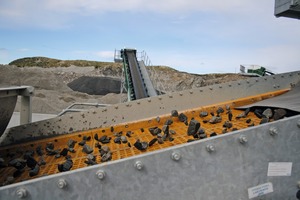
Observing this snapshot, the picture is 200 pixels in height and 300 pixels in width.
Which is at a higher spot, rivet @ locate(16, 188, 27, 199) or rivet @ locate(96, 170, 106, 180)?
rivet @ locate(96, 170, 106, 180)

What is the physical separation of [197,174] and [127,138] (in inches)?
63.4

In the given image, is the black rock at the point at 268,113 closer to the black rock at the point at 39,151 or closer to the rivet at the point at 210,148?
the rivet at the point at 210,148

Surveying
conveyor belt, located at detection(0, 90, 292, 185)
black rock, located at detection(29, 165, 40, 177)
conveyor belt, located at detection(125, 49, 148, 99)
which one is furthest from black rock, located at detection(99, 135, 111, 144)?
conveyor belt, located at detection(125, 49, 148, 99)

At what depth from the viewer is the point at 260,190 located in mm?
1537

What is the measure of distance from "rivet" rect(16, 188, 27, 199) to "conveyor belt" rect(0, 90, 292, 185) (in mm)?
926

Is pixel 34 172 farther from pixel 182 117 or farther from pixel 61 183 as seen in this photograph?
pixel 182 117

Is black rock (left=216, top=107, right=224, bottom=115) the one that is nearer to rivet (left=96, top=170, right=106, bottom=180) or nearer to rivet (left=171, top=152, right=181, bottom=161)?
rivet (left=171, top=152, right=181, bottom=161)

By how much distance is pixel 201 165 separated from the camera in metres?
1.45

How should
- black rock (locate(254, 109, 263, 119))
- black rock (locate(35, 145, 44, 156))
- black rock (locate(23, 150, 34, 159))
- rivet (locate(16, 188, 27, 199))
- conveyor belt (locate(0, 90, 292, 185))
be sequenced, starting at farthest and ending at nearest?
black rock (locate(35, 145, 44, 156)) < black rock (locate(23, 150, 34, 159)) < black rock (locate(254, 109, 263, 119)) < conveyor belt (locate(0, 90, 292, 185)) < rivet (locate(16, 188, 27, 199))

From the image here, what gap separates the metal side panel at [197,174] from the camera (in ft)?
4.42

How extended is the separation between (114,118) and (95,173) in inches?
83.6

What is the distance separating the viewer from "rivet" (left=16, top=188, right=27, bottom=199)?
A: 1.29 meters

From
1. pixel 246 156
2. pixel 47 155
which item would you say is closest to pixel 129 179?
pixel 246 156

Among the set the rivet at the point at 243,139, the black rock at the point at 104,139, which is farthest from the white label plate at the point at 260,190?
the black rock at the point at 104,139
